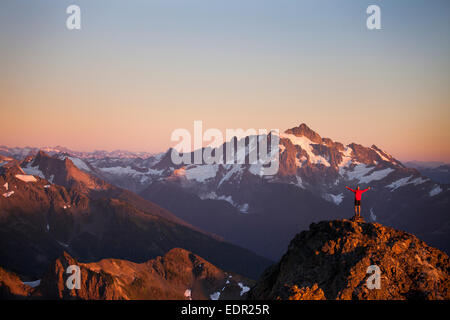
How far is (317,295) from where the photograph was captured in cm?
5428

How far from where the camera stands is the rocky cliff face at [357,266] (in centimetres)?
5488

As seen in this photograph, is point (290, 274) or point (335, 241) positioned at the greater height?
point (335, 241)

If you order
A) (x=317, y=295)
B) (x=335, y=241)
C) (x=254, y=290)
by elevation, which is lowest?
(x=254, y=290)

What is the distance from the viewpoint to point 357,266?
56.4 metres

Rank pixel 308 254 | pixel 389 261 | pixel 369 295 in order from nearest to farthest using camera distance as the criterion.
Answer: pixel 369 295
pixel 389 261
pixel 308 254

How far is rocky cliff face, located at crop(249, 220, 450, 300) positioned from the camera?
54.9m

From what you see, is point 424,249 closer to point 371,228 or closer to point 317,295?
point 371,228
